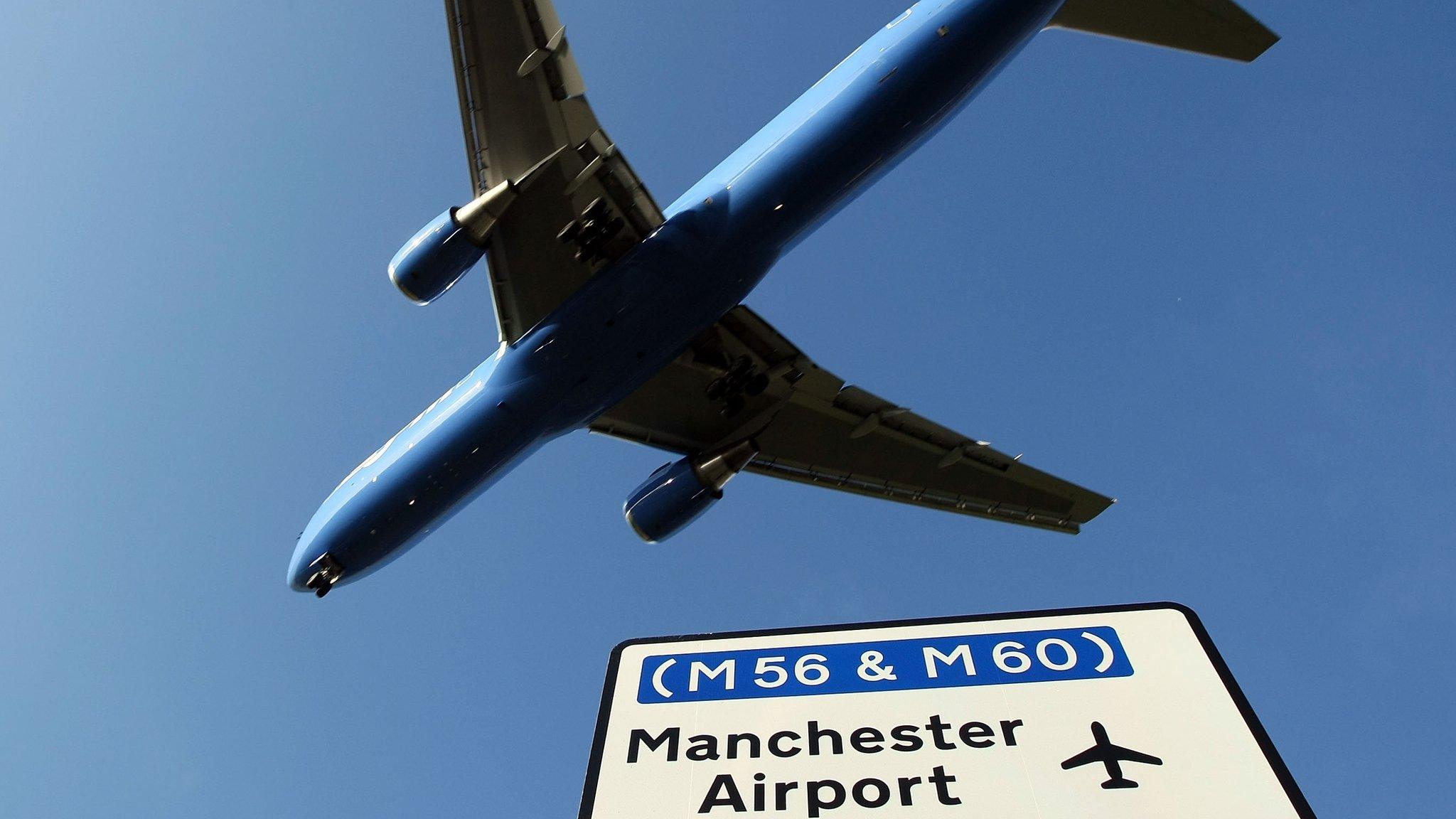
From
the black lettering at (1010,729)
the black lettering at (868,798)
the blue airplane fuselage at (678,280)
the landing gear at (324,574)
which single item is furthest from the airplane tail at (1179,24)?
the black lettering at (868,798)

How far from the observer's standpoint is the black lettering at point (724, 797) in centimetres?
319

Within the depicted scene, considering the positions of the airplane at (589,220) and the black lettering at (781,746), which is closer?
the black lettering at (781,746)

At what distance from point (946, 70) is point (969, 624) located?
37.3 feet

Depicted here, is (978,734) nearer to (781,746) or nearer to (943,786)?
(943,786)

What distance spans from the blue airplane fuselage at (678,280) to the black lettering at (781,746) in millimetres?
11458

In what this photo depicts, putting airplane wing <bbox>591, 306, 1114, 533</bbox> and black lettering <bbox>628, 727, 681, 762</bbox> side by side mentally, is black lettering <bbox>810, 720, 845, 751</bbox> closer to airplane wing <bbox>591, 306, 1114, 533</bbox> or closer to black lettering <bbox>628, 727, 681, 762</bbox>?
black lettering <bbox>628, 727, 681, 762</bbox>

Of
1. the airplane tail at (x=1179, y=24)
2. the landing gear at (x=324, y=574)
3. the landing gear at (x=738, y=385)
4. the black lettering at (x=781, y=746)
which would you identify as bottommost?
the black lettering at (x=781, y=746)

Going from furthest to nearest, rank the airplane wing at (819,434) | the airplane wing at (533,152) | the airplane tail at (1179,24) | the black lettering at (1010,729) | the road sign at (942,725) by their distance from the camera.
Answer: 1. the airplane wing at (819,434)
2. the airplane tail at (1179,24)
3. the airplane wing at (533,152)
4. the black lettering at (1010,729)
5. the road sign at (942,725)

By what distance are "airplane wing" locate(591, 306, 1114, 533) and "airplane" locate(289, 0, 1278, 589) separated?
2.42 ft

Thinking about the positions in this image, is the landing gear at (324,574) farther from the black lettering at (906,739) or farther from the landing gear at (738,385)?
the black lettering at (906,739)

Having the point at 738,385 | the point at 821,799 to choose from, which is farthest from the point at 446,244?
the point at 821,799

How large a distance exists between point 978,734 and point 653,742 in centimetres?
112

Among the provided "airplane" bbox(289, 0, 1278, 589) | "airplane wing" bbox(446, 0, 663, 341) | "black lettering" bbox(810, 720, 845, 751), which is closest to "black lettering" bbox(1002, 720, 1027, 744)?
"black lettering" bbox(810, 720, 845, 751)

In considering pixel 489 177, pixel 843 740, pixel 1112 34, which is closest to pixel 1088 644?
pixel 843 740
